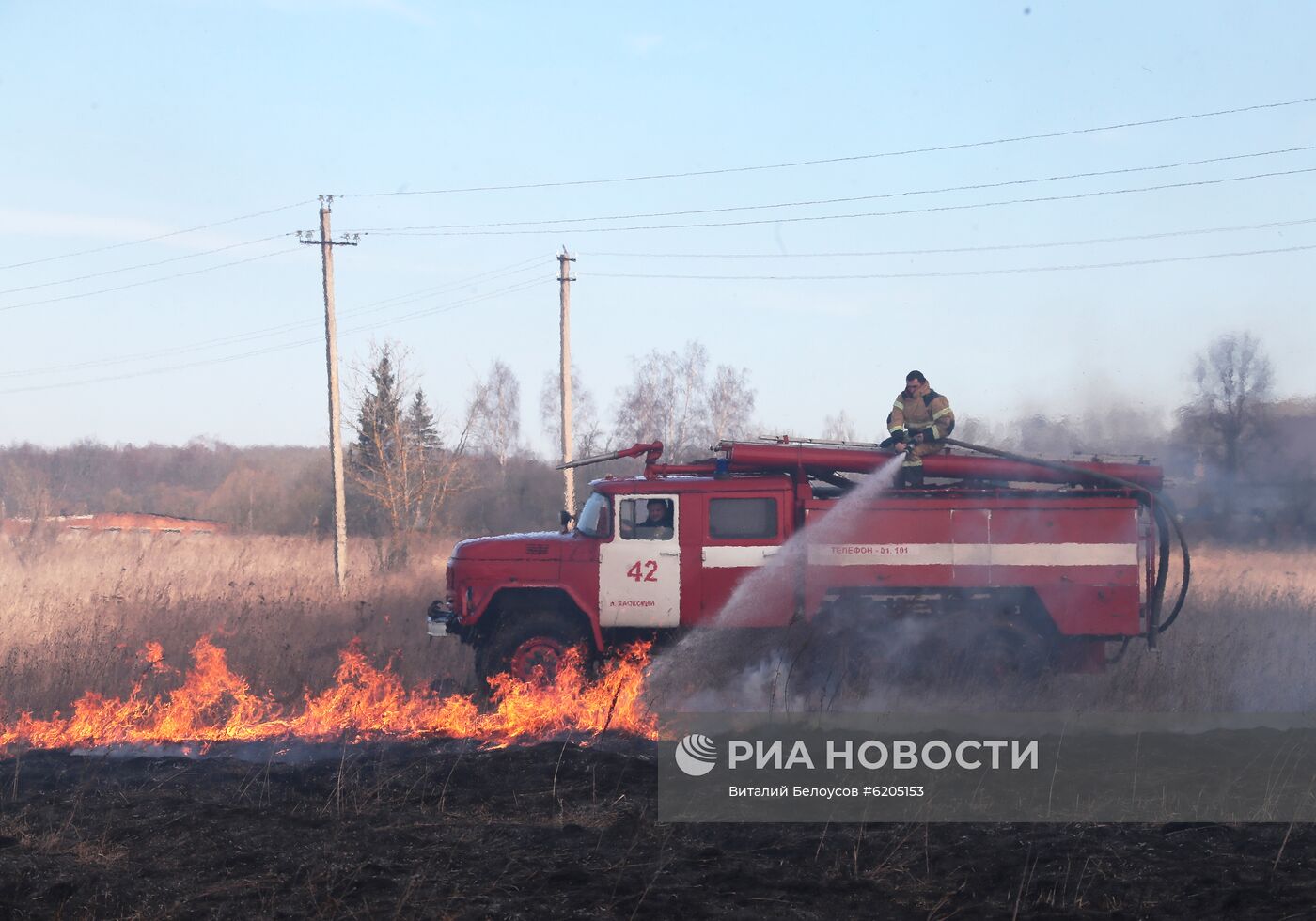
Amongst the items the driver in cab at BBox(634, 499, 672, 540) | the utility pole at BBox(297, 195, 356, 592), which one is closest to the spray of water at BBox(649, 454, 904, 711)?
the driver in cab at BBox(634, 499, 672, 540)

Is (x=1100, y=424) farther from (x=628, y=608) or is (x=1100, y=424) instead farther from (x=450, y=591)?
(x=450, y=591)

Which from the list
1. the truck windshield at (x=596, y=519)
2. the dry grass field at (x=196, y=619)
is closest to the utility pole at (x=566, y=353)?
the dry grass field at (x=196, y=619)

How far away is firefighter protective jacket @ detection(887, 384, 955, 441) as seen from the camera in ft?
39.9

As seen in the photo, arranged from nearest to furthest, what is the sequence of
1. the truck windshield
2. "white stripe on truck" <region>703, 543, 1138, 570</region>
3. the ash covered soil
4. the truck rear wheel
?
1. the ash covered soil
2. "white stripe on truck" <region>703, 543, 1138, 570</region>
3. the truck rear wheel
4. the truck windshield

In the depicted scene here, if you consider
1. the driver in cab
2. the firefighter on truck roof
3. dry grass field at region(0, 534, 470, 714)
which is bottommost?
dry grass field at region(0, 534, 470, 714)

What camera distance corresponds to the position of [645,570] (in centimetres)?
1221

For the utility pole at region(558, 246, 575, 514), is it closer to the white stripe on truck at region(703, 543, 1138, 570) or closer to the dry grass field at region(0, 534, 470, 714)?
the dry grass field at region(0, 534, 470, 714)

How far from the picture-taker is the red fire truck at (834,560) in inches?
462

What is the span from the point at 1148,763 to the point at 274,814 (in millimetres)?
6862

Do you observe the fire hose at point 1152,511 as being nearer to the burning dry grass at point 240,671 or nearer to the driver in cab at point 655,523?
the driver in cab at point 655,523

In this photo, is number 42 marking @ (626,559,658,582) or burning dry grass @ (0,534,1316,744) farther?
number 42 marking @ (626,559,658,582)

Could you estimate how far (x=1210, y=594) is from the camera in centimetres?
1845

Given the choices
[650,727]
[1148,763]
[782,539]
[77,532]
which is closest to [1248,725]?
[1148,763]

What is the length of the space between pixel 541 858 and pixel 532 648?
546 cm
